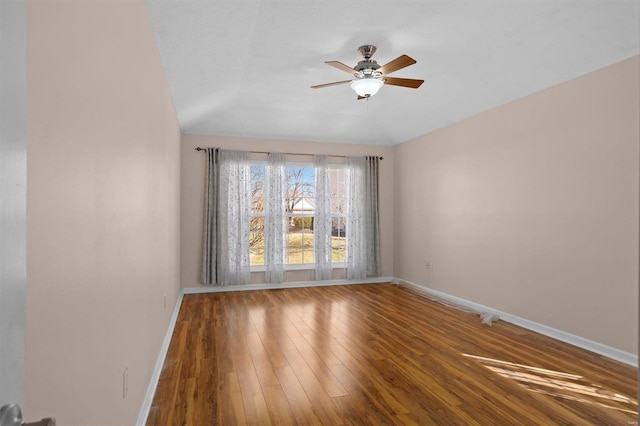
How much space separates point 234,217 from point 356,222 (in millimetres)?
2098

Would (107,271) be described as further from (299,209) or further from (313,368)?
(299,209)

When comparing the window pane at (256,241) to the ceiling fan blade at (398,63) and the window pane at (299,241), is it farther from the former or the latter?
the ceiling fan blade at (398,63)

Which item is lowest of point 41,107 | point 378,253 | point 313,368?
point 313,368

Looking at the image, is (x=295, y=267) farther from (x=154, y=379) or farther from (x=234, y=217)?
(x=154, y=379)

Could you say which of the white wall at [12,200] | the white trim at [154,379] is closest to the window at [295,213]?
the white trim at [154,379]

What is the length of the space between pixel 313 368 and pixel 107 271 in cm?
191

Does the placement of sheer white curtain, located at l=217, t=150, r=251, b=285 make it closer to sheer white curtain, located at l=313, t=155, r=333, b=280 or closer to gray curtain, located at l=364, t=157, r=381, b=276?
sheer white curtain, located at l=313, t=155, r=333, b=280

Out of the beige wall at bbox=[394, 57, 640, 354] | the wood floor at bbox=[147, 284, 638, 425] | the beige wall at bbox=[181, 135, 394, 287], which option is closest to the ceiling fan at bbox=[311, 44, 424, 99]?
the beige wall at bbox=[394, 57, 640, 354]

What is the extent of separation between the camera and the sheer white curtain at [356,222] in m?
6.27

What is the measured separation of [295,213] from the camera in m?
6.12

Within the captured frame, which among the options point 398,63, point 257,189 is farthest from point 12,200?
point 257,189

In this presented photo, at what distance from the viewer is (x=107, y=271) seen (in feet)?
4.60

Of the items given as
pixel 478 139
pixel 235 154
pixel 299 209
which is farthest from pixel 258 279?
pixel 478 139

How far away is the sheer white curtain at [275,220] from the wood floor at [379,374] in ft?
5.25
